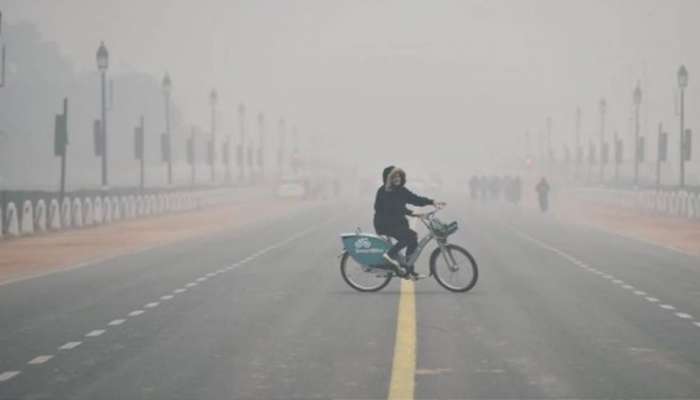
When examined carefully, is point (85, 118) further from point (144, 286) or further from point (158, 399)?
point (158, 399)

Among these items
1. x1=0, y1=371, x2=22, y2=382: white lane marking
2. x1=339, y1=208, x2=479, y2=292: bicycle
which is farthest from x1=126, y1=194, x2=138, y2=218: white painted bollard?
x1=0, y1=371, x2=22, y2=382: white lane marking

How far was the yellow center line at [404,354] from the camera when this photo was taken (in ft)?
31.6

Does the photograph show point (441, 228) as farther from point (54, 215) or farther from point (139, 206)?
Answer: point (139, 206)

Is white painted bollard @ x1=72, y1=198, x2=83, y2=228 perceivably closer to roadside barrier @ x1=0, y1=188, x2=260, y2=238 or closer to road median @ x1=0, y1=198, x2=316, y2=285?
roadside barrier @ x1=0, y1=188, x2=260, y2=238

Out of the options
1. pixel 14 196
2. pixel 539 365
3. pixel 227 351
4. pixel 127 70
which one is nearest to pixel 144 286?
pixel 227 351

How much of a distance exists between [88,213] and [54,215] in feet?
13.2

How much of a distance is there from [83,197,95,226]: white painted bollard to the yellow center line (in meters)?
27.9

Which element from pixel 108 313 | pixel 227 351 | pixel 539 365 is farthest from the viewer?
pixel 108 313

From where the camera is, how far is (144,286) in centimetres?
1967

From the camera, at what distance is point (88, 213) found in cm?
4409

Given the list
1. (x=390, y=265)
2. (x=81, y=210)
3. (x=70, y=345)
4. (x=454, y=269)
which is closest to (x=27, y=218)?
(x=81, y=210)

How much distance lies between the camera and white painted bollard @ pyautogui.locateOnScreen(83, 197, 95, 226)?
1722 inches

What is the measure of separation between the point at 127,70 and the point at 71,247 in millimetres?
126698

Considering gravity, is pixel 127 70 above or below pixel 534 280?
above
